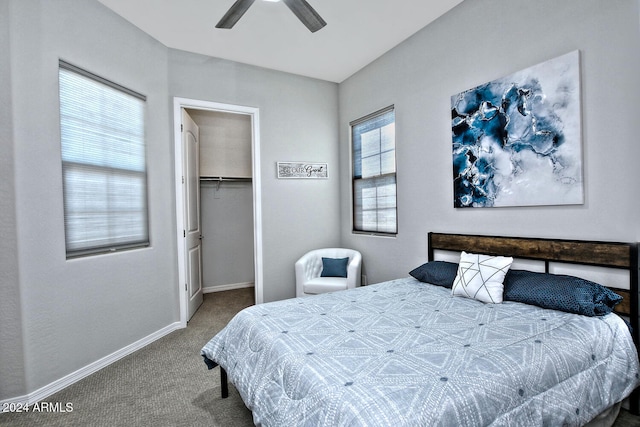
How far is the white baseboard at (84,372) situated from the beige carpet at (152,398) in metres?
0.05

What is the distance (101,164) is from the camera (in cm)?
275

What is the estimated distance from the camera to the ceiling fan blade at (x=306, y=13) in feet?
7.23

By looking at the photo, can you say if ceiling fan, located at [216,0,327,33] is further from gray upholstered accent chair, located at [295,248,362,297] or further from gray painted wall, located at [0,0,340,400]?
gray upholstered accent chair, located at [295,248,362,297]

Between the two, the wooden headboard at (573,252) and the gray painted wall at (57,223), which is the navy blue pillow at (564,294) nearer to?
the wooden headboard at (573,252)

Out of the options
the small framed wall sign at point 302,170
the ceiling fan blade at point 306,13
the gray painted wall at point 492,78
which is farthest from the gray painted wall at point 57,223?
the gray painted wall at point 492,78

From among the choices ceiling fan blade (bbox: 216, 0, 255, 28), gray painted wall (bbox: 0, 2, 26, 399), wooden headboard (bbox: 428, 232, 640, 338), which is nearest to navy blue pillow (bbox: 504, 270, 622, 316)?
wooden headboard (bbox: 428, 232, 640, 338)

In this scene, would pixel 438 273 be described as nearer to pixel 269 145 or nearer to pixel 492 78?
pixel 492 78

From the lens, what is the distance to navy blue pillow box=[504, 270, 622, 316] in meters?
1.82

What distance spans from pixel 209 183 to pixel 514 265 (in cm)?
410

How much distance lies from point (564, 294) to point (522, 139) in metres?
1.11

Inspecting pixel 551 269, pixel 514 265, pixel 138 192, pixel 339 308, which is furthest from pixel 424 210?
pixel 138 192

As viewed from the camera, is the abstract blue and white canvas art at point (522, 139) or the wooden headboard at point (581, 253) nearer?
the wooden headboard at point (581, 253)

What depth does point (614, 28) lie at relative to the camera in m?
1.94

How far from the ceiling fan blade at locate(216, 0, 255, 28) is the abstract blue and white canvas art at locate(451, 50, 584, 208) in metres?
1.85
